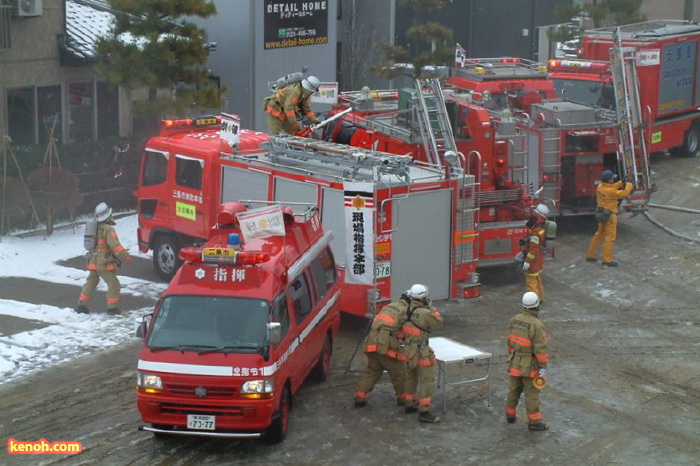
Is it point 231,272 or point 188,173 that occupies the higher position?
point 188,173

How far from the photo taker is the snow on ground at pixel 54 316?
47.2ft

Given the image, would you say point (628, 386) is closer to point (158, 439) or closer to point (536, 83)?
point (158, 439)

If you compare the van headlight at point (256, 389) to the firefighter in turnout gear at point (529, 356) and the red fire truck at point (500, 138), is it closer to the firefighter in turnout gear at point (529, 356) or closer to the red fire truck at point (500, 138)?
the firefighter in turnout gear at point (529, 356)

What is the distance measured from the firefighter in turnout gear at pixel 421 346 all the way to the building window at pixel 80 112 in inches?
506

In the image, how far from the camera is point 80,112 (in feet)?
76.9

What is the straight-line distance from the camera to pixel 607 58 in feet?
85.0

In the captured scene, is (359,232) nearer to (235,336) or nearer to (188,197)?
(235,336)

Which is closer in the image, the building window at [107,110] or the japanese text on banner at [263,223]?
the japanese text on banner at [263,223]

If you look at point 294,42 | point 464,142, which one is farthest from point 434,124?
point 294,42

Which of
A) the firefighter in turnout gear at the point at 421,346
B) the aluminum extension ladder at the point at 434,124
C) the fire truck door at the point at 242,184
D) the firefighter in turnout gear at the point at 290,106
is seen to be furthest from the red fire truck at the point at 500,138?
the firefighter in turnout gear at the point at 421,346

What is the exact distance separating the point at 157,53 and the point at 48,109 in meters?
3.10

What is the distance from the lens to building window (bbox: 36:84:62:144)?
73.7 ft

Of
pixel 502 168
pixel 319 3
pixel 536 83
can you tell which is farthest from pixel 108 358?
pixel 319 3

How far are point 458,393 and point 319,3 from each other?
15063 mm
